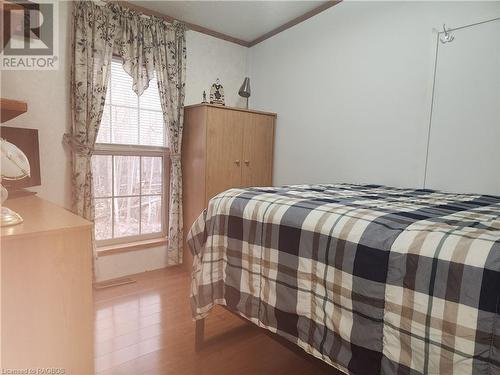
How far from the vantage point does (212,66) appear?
3.29 m

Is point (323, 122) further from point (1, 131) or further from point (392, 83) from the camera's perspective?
point (1, 131)

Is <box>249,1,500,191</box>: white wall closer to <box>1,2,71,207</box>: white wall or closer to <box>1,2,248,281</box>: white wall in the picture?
<box>1,2,248,281</box>: white wall

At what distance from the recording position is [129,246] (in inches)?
113

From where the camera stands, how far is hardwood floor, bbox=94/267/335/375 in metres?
1.60

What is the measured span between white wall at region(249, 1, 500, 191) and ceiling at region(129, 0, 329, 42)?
17 cm

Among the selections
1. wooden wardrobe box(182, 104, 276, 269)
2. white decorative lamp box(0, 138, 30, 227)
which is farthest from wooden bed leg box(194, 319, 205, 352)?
wooden wardrobe box(182, 104, 276, 269)

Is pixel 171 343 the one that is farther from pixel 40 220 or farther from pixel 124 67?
pixel 124 67

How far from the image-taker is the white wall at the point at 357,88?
87.9 inches

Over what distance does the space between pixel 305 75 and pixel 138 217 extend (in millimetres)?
2100

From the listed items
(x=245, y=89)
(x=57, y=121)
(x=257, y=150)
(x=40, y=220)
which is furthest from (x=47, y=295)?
(x=245, y=89)

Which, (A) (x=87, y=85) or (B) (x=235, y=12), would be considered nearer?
(A) (x=87, y=85)

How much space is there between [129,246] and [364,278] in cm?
240

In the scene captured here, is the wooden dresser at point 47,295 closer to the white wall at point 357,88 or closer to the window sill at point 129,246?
the window sill at point 129,246

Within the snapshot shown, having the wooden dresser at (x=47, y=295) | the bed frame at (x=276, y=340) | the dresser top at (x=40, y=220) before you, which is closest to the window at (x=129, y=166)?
the dresser top at (x=40, y=220)
